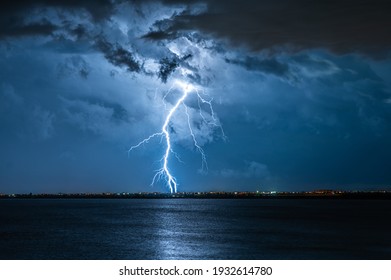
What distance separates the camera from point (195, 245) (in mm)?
32875

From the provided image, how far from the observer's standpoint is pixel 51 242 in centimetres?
3531

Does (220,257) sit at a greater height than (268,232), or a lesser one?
lesser

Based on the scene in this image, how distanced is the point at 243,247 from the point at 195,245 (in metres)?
2.99

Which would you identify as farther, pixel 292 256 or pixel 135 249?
pixel 135 249
